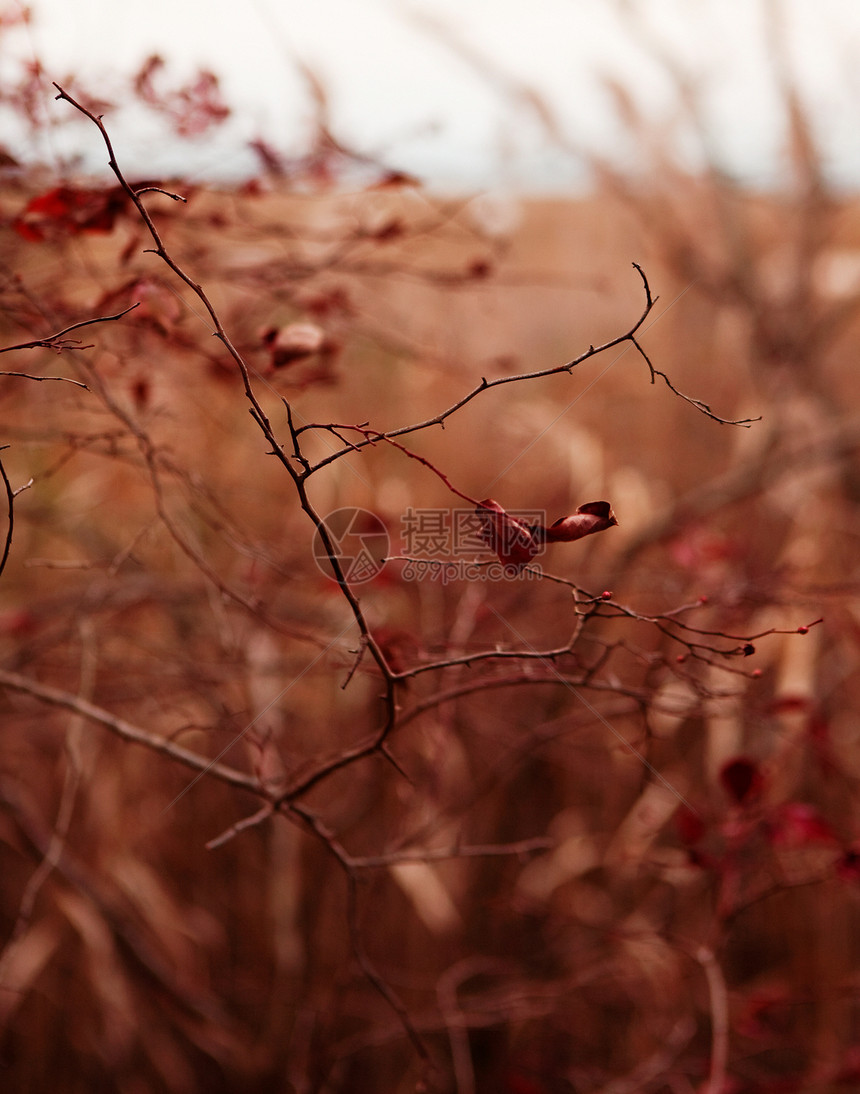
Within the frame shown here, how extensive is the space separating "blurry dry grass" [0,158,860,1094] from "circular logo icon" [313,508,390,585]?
0.29 ft

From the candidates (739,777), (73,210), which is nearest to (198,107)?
(73,210)

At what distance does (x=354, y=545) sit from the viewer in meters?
0.71

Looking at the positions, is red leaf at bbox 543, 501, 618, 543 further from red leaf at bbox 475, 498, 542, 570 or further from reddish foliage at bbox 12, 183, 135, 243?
reddish foliage at bbox 12, 183, 135, 243

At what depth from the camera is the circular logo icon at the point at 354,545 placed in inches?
23.1

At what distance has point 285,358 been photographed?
1.84 feet

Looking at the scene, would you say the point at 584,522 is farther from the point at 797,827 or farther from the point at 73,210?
the point at 797,827

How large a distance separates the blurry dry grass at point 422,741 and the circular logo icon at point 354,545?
0.09m

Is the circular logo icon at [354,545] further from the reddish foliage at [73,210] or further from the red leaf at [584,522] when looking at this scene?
the reddish foliage at [73,210]

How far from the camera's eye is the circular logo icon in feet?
1.92

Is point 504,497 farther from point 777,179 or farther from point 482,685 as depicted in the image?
point 482,685

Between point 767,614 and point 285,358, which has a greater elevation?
point 767,614

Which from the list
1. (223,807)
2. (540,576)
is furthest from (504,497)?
(540,576)

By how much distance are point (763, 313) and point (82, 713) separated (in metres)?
1.48

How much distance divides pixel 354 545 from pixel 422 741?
576mm
